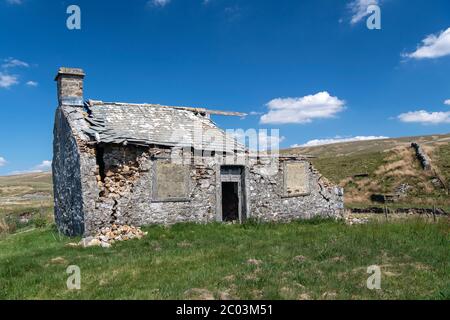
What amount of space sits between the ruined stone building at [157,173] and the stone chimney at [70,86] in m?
0.04

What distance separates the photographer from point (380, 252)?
1012 centimetres

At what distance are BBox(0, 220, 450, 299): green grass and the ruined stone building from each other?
1.15 m

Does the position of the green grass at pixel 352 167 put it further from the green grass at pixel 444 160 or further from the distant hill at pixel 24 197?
the distant hill at pixel 24 197

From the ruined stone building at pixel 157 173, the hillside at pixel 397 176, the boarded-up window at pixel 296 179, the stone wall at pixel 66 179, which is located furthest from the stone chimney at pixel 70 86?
the hillside at pixel 397 176

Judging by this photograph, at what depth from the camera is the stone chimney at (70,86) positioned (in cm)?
1609

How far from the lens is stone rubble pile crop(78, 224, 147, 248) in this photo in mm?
12117

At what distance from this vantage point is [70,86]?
53.3 ft

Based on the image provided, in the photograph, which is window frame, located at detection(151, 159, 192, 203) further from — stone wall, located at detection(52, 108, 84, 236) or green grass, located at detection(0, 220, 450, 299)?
stone wall, located at detection(52, 108, 84, 236)

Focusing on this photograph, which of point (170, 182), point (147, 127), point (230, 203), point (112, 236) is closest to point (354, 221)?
point (230, 203)

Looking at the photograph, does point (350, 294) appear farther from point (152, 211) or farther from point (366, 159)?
point (366, 159)

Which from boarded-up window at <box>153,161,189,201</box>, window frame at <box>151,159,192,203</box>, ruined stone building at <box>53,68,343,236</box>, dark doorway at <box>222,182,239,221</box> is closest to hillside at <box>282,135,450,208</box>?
ruined stone building at <box>53,68,343,236</box>

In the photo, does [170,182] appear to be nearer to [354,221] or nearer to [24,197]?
[354,221]

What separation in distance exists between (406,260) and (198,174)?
26.7 feet

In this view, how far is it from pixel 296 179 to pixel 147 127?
6.65 metres
